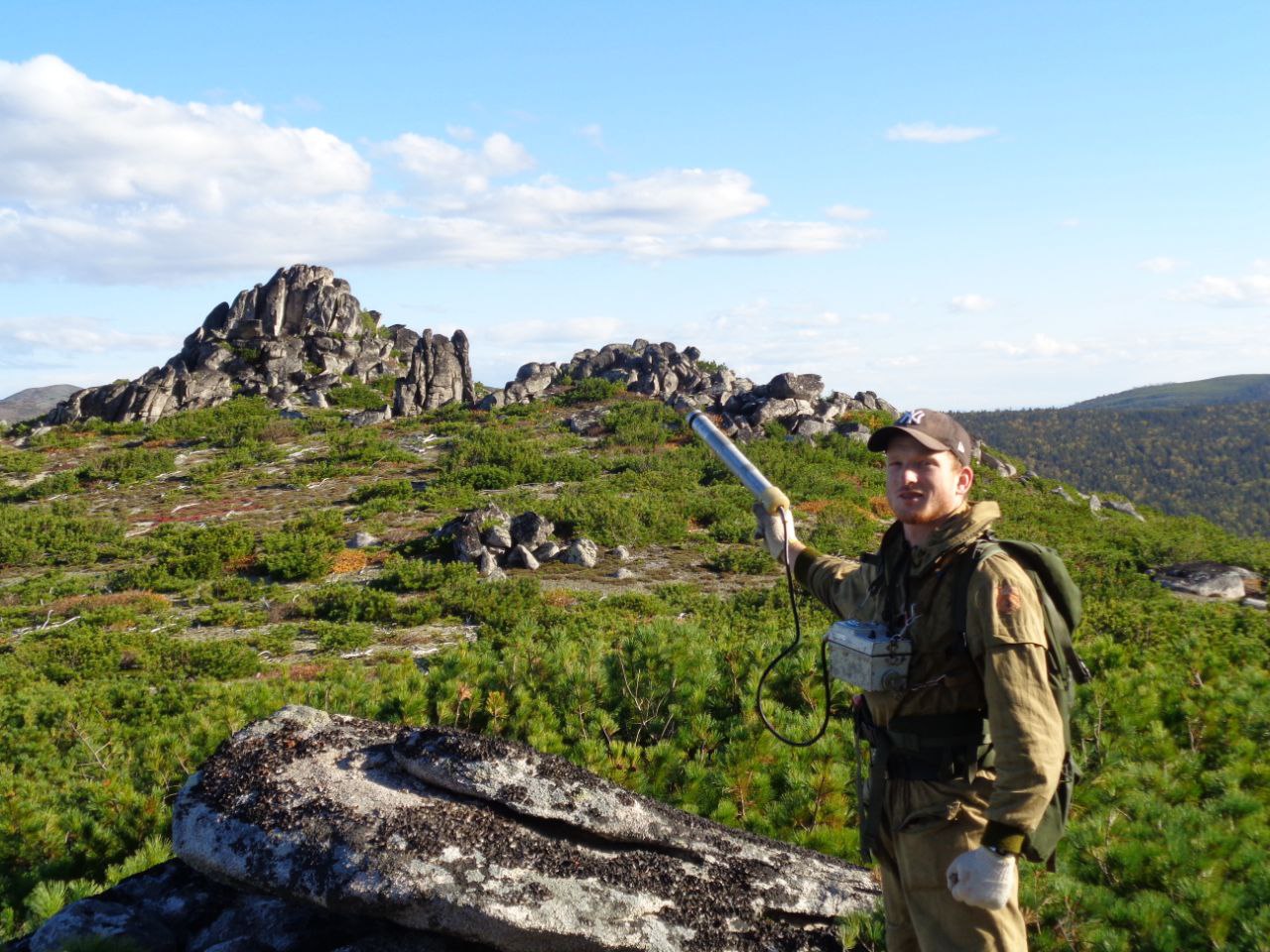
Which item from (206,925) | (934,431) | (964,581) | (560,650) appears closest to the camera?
(964,581)

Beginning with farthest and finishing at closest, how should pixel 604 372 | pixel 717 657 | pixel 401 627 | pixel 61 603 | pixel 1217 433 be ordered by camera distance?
pixel 1217 433 < pixel 604 372 < pixel 61 603 < pixel 401 627 < pixel 717 657

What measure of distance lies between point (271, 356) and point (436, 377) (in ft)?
29.1

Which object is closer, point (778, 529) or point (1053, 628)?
point (1053, 628)

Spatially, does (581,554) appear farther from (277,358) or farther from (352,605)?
(277,358)

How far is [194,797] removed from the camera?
445 centimetres

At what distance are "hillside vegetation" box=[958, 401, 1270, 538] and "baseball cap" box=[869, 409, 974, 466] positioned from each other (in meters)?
104

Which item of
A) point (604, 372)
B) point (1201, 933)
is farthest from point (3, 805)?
point (604, 372)

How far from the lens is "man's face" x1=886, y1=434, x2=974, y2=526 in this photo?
3.38 meters

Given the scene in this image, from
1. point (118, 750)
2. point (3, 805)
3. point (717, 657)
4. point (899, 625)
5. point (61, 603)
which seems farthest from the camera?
point (61, 603)

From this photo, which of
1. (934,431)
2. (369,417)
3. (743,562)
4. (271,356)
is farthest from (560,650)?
(271,356)

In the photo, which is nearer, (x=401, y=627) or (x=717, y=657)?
(x=717, y=657)

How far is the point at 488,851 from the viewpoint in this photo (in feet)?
13.2

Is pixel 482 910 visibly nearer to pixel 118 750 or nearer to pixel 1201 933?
pixel 1201 933

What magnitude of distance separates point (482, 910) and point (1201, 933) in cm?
306
